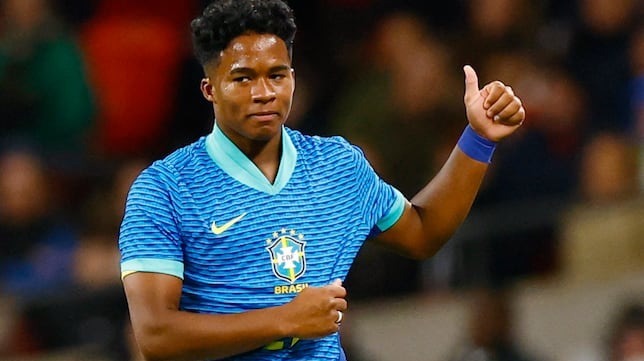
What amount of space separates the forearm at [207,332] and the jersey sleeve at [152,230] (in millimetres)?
110

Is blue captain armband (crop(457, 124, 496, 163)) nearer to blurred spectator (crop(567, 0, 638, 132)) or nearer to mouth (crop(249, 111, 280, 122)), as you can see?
mouth (crop(249, 111, 280, 122))

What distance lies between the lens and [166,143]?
8.27 m

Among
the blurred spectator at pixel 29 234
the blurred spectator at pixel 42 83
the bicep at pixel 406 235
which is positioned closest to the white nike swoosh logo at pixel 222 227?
the bicep at pixel 406 235

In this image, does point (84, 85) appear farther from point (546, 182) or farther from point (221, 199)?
point (221, 199)

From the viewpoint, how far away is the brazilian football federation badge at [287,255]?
3492 millimetres

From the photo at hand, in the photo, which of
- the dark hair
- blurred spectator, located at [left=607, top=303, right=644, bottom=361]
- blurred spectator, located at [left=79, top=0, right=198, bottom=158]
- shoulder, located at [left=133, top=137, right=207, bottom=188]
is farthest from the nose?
blurred spectator, located at [left=79, top=0, right=198, bottom=158]

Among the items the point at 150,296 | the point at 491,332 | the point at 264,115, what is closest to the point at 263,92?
the point at 264,115

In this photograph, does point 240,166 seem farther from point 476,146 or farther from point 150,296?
point 476,146

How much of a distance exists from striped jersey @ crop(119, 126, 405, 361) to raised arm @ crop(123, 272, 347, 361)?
0.06m

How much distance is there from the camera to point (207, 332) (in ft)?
11.0

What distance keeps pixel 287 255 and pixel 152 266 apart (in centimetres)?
30

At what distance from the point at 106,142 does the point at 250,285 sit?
4.87 metres

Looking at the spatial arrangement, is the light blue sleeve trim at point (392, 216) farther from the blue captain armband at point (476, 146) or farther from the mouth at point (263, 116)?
the mouth at point (263, 116)

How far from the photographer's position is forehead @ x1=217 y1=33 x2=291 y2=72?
11.4 ft
